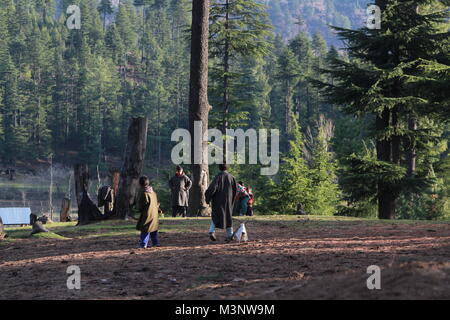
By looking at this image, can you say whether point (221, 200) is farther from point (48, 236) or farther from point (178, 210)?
point (178, 210)

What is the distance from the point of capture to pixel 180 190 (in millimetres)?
20609

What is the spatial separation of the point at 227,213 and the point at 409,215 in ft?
56.8

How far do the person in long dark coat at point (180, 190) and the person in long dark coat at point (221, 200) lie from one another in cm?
727

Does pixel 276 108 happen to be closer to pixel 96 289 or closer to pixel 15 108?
pixel 15 108

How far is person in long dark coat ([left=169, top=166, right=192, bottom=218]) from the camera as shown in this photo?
20203mm

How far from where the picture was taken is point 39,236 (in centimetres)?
1455

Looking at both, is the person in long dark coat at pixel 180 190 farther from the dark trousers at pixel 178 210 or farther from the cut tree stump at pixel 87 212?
the cut tree stump at pixel 87 212

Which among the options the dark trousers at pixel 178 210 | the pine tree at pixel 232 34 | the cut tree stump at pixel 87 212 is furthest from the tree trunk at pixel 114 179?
the pine tree at pixel 232 34

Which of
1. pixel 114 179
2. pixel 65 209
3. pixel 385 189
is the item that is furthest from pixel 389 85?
pixel 65 209

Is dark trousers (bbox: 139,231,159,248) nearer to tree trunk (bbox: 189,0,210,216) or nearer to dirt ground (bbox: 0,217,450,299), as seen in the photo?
dirt ground (bbox: 0,217,450,299)

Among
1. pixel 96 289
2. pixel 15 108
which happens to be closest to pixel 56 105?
pixel 15 108

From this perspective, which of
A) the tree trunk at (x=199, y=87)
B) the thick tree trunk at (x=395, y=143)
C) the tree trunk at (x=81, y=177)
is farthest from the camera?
the thick tree trunk at (x=395, y=143)

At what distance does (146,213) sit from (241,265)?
3042 millimetres

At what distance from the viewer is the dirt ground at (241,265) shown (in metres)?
6.56
